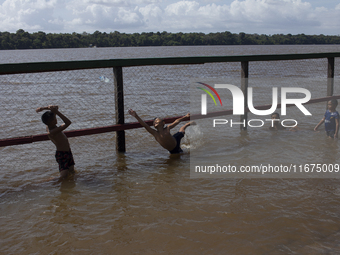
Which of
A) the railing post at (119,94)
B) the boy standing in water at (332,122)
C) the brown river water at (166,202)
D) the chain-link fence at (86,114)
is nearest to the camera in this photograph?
the brown river water at (166,202)

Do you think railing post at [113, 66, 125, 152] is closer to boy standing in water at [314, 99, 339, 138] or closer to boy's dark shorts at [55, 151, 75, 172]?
boy's dark shorts at [55, 151, 75, 172]

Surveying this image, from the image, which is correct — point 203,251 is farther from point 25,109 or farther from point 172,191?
point 25,109

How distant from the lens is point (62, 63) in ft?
17.3

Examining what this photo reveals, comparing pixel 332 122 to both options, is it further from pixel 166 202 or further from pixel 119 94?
pixel 166 202

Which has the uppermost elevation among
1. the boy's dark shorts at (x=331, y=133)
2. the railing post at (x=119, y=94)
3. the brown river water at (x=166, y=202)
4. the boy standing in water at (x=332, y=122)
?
the railing post at (x=119, y=94)

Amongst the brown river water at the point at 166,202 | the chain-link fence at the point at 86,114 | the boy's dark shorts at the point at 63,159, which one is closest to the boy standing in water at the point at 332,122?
the brown river water at the point at 166,202

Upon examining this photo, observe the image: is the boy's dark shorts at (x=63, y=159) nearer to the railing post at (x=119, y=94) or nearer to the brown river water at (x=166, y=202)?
the brown river water at (x=166, y=202)

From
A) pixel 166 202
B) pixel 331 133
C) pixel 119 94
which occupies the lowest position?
pixel 166 202

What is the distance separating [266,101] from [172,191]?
10133mm

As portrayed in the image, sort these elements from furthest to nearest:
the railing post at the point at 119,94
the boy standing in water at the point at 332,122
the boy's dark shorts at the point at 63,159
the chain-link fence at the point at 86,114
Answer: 1. the boy standing in water at the point at 332,122
2. the chain-link fence at the point at 86,114
3. the railing post at the point at 119,94
4. the boy's dark shorts at the point at 63,159

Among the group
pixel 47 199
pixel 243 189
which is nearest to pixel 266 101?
pixel 243 189

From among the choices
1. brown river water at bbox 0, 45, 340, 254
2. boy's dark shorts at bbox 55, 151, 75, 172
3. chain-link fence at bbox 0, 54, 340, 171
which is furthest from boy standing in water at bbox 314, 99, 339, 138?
boy's dark shorts at bbox 55, 151, 75, 172

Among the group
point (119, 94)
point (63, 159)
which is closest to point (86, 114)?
point (119, 94)

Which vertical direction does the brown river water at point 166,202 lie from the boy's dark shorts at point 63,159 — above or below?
below
